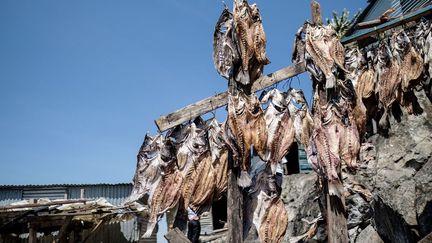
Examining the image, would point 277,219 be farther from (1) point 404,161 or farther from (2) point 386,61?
(1) point 404,161

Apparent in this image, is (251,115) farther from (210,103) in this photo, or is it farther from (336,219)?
(336,219)

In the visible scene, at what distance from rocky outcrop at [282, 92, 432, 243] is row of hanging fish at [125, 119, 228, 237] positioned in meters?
1.46

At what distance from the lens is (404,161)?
39.0 feet

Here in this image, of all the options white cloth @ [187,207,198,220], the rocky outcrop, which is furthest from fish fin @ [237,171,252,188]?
the rocky outcrop

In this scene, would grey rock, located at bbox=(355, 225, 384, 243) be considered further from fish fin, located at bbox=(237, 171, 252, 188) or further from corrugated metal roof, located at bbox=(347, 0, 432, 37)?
corrugated metal roof, located at bbox=(347, 0, 432, 37)

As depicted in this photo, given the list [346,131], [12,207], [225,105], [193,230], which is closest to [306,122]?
[346,131]

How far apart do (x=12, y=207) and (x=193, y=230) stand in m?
11.4

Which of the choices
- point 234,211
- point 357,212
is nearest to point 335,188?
point 234,211

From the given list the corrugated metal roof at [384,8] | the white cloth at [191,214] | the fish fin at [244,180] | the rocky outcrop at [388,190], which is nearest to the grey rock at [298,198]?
the rocky outcrop at [388,190]

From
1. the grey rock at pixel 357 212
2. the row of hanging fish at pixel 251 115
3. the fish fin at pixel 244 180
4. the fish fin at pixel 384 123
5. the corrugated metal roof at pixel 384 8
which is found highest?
the corrugated metal roof at pixel 384 8

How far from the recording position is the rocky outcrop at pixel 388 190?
8.05m

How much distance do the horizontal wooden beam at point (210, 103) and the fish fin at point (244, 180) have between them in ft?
2.71

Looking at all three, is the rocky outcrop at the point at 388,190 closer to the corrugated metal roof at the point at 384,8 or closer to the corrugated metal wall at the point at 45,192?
the corrugated metal roof at the point at 384,8

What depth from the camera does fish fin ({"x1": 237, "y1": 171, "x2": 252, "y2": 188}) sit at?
13.9 feet
